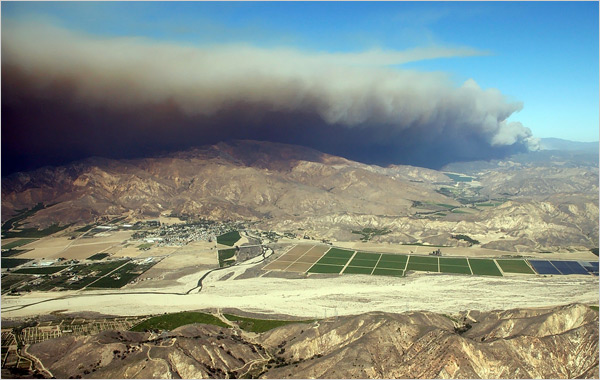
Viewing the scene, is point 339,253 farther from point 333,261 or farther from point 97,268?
point 97,268

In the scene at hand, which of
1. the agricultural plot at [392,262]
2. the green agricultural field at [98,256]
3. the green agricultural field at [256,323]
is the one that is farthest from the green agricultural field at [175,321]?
the green agricultural field at [98,256]

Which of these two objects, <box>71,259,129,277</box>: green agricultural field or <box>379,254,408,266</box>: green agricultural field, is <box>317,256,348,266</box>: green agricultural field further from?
<box>71,259,129,277</box>: green agricultural field

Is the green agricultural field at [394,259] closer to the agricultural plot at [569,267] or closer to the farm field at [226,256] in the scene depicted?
the agricultural plot at [569,267]

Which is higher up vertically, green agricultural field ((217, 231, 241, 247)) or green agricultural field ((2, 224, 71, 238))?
green agricultural field ((217, 231, 241, 247))

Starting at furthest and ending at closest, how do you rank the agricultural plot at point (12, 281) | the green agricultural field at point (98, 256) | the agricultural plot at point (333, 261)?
the green agricultural field at point (98, 256) < the agricultural plot at point (333, 261) < the agricultural plot at point (12, 281)

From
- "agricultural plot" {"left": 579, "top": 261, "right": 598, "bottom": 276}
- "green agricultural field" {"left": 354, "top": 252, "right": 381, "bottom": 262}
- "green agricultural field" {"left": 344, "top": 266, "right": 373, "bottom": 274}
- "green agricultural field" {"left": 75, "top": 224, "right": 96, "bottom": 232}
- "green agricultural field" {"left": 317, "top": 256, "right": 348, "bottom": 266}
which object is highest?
"agricultural plot" {"left": 579, "top": 261, "right": 598, "bottom": 276}

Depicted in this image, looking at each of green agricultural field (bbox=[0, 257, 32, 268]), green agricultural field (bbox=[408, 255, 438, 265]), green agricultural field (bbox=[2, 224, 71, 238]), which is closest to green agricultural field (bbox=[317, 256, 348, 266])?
green agricultural field (bbox=[408, 255, 438, 265])
